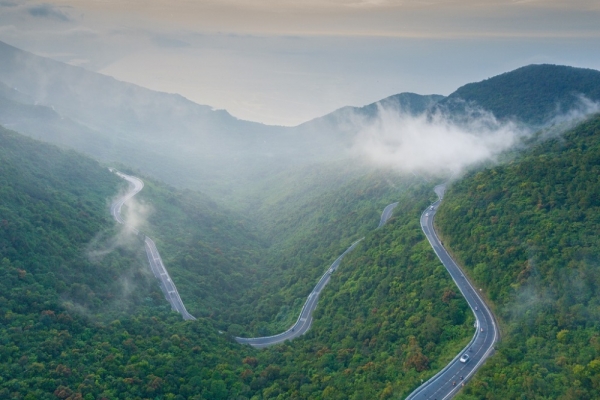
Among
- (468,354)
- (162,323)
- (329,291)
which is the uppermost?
(468,354)

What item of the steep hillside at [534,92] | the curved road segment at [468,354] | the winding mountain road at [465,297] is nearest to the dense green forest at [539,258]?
the curved road segment at [468,354]

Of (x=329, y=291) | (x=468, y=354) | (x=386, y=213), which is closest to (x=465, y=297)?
(x=468, y=354)

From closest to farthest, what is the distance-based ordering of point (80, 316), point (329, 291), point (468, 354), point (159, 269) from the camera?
point (468, 354), point (80, 316), point (329, 291), point (159, 269)

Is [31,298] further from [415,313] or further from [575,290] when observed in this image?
[575,290]

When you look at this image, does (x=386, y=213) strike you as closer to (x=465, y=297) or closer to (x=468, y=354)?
(x=465, y=297)

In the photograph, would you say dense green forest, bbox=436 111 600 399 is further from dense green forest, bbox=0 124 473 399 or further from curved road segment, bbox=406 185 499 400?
dense green forest, bbox=0 124 473 399

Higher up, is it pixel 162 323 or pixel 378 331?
pixel 378 331

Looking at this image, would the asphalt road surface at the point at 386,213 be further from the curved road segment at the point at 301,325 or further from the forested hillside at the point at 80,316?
the forested hillside at the point at 80,316
